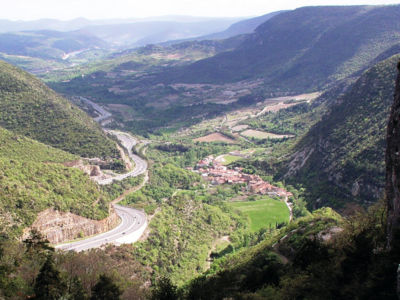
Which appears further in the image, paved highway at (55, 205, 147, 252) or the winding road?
the winding road

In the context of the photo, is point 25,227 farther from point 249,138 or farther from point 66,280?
point 249,138

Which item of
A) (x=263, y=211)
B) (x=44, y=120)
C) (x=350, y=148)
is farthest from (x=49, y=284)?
(x=44, y=120)

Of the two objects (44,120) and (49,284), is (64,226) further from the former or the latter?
(44,120)

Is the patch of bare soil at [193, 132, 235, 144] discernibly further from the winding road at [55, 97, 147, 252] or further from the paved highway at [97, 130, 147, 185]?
the winding road at [55, 97, 147, 252]

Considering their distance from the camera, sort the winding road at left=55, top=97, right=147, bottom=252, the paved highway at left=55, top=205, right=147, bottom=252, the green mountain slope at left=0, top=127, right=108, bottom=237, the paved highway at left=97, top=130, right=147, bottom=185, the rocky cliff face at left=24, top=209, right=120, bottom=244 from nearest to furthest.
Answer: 1. the green mountain slope at left=0, top=127, right=108, bottom=237
2. the rocky cliff face at left=24, top=209, right=120, bottom=244
3. the paved highway at left=55, top=205, right=147, bottom=252
4. the winding road at left=55, top=97, right=147, bottom=252
5. the paved highway at left=97, top=130, right=147, bottom=185

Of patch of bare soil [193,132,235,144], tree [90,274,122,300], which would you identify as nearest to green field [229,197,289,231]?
tree [90,274,122,300]

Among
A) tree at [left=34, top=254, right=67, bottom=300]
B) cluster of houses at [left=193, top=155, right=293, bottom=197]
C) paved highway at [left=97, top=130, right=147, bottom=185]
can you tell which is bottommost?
cluster of houses at [left=193, top=155, right=293, bottom=197]

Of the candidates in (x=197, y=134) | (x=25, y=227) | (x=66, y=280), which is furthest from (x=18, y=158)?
(x=197, y=134)
